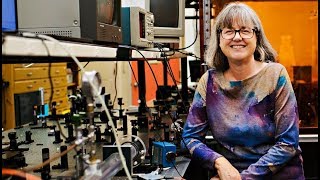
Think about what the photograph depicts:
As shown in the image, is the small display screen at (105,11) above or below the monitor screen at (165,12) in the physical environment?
below

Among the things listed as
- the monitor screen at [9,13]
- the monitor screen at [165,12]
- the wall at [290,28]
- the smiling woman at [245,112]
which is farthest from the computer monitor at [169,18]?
the wall at [290,28]

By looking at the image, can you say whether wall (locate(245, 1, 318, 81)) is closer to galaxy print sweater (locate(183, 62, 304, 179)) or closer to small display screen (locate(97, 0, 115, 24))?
galaxy print sweater (locate(183, 62, 304, 179))

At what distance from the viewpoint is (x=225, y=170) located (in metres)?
1.81

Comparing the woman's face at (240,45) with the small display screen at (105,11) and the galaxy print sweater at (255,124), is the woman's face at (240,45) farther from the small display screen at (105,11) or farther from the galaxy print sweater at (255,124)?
the small display screen at (105,11)

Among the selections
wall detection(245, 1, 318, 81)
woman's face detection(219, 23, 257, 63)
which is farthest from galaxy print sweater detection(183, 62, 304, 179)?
wall detection(245, 1, 318, 81)

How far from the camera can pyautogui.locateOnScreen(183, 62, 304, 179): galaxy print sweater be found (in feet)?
5.88

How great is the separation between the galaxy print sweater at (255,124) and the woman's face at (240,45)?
102 millimetres

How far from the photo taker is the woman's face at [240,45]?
6.07ft

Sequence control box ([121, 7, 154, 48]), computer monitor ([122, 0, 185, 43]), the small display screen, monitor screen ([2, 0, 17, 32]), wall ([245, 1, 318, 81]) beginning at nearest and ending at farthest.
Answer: monitor screen ([2, 0, 17, 32]), the small display screen, control box ([121, 7, 154, 48]), computer monitor ([122, 0, 185, 43]), wall ([245, 1, 318, 81])

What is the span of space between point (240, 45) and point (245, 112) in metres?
0.29

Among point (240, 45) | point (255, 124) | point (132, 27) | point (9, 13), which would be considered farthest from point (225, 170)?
point (9, 13)

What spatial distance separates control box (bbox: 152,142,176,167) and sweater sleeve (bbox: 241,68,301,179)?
313 mm

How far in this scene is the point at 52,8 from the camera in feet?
5.10

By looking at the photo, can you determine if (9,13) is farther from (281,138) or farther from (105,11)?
(281,138)
